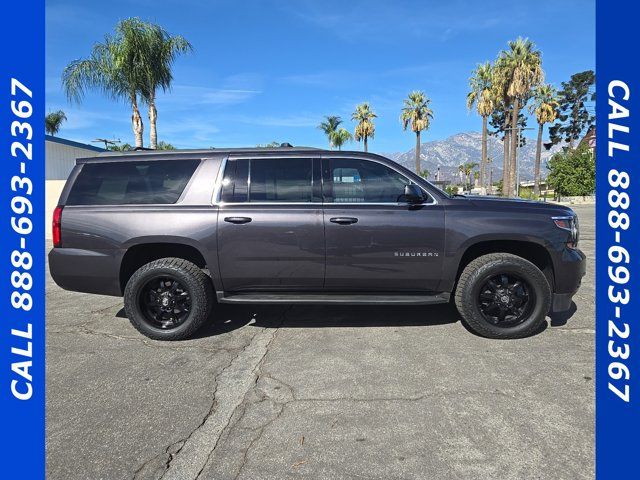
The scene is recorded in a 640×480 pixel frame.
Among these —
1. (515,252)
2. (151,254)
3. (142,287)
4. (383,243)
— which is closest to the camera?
(383,243)

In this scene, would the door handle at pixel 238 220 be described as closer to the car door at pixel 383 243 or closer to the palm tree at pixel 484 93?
the car door at pixel 383 243

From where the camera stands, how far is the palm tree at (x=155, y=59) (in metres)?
14.9

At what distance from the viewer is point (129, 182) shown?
14.3ft

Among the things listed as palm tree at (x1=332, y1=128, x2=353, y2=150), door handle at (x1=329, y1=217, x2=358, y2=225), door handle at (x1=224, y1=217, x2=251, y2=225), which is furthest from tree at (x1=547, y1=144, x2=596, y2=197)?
door handle at (x1=224, y1=217, x2=251, y2=225)

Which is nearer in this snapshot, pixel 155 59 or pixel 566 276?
pixel 566 276

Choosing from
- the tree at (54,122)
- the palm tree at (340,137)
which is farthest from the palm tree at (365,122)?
the tree at (54,122)

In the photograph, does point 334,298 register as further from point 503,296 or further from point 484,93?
point 484,93

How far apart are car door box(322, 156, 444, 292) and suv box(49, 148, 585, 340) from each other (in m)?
0.01

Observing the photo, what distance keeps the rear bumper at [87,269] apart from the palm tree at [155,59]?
42.8 feet

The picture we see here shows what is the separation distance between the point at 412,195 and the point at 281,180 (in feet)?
4.48

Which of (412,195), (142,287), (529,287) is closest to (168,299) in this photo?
(142,287)
